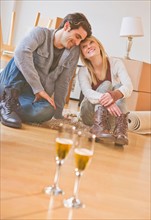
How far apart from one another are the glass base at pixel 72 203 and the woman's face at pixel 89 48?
4.13 ft

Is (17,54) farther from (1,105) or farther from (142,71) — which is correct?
(142,71)

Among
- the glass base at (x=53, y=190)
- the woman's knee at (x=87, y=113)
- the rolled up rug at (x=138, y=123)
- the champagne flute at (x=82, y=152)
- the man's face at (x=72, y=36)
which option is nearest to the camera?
the champagne flute at (x=82, y=152)

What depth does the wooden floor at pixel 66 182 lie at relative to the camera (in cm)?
97

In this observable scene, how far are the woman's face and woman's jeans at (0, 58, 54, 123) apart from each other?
14.6 inches

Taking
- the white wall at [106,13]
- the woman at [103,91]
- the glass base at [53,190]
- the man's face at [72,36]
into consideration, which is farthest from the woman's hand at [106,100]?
the white wall at [106,13]

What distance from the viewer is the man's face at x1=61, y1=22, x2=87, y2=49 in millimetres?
2068

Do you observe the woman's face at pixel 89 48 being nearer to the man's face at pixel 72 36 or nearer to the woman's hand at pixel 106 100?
the man's face at pixel 72 36

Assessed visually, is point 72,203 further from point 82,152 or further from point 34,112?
point 34,112

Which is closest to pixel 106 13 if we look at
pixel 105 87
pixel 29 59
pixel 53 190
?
pixel 105 87

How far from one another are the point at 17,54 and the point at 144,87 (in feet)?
5.79

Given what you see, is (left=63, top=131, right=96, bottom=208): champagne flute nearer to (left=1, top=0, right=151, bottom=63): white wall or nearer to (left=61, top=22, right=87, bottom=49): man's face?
(left=61, top=22, right=87, bottom=49): man's face

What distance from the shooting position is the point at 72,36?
6.82ft

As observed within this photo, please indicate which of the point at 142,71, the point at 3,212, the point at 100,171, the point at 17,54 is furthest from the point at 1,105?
the point at 142,71

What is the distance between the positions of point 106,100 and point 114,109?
0.22 feet
